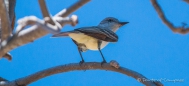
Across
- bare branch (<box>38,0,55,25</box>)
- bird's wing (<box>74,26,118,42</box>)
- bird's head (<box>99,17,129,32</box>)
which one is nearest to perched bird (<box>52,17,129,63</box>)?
bird's wing (<box>74,26,118,42</box>)

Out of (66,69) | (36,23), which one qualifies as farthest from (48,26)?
(66,69)

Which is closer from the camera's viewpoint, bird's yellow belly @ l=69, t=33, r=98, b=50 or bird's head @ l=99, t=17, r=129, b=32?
bird's yellow belly @ l=69, t=33, r=98, b=50

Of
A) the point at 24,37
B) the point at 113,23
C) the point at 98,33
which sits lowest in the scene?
the point at 24,37

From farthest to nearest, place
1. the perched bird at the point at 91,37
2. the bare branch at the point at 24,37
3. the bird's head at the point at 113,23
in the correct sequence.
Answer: the bird's head at the point at 113,23
the perched bird at the point at 91,37
the bare branch at the point at 24,37

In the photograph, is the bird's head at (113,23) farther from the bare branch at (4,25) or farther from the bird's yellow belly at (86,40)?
the bare branch at (4,25)

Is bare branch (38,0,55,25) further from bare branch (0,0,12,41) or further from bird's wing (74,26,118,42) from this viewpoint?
bird's wing (74,26,118,42)

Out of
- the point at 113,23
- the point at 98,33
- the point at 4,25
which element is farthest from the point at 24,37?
the point at 113,23

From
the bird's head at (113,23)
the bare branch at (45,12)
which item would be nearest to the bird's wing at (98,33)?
the bird's head at (113,23)

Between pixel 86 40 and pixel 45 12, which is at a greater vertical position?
pixel 86 40

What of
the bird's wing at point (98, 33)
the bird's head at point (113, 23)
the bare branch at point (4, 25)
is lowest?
the bare branch at point (4, 25)

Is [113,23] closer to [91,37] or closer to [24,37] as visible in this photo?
[91,37]

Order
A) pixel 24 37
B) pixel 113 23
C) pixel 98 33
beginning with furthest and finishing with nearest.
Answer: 1. pixel 113 23
2. pixel 98 33
3. pixel 24 37

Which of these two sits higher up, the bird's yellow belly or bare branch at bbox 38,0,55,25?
the bird's yellow belly

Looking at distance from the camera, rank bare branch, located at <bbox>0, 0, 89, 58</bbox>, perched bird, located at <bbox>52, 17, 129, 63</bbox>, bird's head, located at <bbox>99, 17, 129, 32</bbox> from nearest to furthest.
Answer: bare branch, located at <bbox>0, 0, 89, 58</bbox>, perched bird, located at <bbox>52, 17, 129, 63</bbox>, bird's head, located at <bbox>99, 17, 129, 32</bbox>
